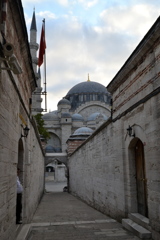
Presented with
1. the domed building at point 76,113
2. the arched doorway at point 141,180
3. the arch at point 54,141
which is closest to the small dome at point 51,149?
the domed building at point 76,113

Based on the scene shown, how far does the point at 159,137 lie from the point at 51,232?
3204mm

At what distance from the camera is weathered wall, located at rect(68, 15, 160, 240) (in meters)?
4.81

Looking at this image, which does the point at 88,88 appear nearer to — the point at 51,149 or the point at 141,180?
the point at 51,149

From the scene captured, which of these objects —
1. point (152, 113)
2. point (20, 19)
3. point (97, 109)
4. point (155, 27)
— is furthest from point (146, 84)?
point (97, 109)

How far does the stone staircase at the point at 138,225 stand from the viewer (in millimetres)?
4797

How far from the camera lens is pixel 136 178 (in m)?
6.16

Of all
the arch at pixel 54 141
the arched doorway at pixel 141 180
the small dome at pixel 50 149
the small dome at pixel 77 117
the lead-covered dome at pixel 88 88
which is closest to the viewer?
the arched doorway at pixel 141 180

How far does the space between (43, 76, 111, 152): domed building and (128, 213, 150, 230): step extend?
117 feet

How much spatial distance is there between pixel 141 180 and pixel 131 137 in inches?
41.4

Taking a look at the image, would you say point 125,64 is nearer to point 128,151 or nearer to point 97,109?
point 128,151

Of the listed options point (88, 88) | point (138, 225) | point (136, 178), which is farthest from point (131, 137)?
point (88, 88)

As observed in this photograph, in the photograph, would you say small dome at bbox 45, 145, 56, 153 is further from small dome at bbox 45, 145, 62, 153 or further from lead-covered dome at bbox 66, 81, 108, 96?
lead-covered dome at bbox 66, 81, 108, 96

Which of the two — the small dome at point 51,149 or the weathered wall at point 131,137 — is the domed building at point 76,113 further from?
the weathered wall at point 131,137

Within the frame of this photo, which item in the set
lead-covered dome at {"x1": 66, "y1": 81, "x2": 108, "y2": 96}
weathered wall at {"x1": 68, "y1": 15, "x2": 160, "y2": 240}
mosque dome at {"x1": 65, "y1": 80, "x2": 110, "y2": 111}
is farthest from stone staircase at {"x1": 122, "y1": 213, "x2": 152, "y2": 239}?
lead-covered dome at {"x1": 66, "y1": 81, "x2": 108, "y2": 96}
